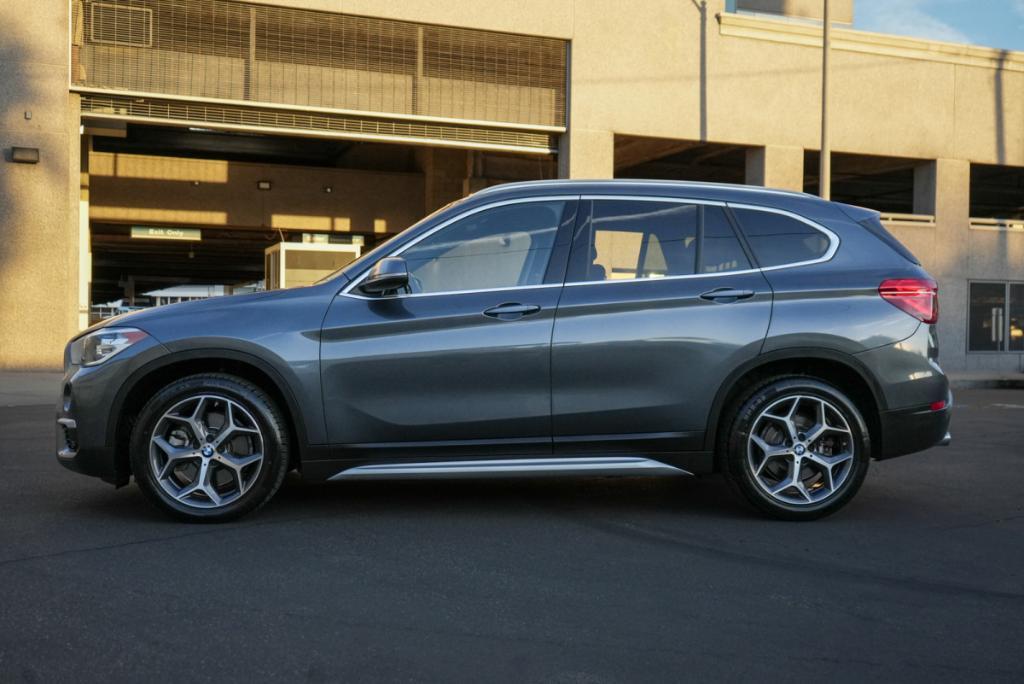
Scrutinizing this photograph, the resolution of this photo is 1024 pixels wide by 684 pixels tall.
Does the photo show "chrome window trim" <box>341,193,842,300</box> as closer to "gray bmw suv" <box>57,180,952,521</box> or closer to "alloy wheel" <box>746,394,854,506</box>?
"gray bmw suv" <box>57,180,952,521</box>

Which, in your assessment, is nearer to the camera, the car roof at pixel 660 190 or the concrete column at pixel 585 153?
the car roof at pixel 660 190

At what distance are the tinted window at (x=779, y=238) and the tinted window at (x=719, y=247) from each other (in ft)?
0.25

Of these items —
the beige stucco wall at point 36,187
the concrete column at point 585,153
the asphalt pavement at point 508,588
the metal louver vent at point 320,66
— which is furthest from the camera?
the concrete column at point 585,153

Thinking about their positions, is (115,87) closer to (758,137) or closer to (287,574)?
(758,137)

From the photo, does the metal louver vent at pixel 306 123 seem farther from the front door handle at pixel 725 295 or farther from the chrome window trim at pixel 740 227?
the front door handle at pixel 725 295

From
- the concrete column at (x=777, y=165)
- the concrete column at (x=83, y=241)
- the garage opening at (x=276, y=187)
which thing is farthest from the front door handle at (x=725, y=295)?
the garage opening at (x=276, y=187)

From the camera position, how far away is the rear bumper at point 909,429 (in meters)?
5.52

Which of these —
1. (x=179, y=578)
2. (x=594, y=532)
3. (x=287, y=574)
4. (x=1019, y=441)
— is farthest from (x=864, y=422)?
(x=1019, y=441)

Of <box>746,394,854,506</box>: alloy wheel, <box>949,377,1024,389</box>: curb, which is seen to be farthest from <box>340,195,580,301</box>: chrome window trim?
<box>949,377,1024,389</box>: curb

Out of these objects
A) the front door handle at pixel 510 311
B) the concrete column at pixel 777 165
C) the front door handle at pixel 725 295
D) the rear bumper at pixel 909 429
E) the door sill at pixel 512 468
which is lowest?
the door sill at pixel 512 468

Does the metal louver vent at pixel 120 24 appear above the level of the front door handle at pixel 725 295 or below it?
above

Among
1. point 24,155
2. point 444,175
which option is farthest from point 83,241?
point 444,175

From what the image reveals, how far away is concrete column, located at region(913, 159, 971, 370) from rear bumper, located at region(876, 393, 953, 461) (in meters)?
17.4

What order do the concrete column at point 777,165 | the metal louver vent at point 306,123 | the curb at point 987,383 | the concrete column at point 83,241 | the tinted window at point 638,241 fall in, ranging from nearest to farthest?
the tinted window at point 638,241 → the metal louver vent at point 306,123 → the concrete column at point 83,241 → the curb at point 987,383 → the concrete column at point 777,165
